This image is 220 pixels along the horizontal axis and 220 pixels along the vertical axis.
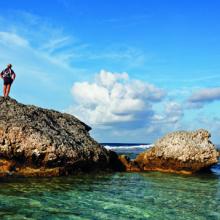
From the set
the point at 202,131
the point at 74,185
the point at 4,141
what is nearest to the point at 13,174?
the point at 4,141

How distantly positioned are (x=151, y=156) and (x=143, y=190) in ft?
27.3

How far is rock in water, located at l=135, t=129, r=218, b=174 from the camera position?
24172 mm

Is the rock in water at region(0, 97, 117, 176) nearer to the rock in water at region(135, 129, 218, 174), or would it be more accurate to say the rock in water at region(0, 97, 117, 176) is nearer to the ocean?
the ocean

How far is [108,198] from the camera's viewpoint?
1466 cm

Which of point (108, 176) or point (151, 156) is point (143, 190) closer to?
point (108, 176)

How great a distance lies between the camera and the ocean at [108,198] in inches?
475

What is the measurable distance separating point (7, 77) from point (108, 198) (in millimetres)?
12572

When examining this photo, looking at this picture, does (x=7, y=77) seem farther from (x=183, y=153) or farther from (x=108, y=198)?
(x=108, y=198)

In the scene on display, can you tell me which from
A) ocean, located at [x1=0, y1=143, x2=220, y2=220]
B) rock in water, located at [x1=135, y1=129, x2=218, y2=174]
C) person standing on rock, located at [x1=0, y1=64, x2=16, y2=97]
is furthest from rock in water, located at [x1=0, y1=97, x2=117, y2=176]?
rock in water, located at [x1=135, y1=129, x2=218, y2=174]

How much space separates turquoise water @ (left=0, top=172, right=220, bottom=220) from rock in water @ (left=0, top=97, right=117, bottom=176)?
112 cm

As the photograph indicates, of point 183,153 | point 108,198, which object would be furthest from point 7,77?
point 108,198

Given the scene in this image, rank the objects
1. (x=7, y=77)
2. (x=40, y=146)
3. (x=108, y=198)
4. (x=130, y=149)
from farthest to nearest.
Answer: (x=130, y=149), (x=7, y=77), (x=40, y=146), (x=108, y=198)

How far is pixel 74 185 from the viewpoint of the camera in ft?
56.9

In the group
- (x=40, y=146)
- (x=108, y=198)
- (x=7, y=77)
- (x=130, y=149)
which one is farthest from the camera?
(x=130, y=149)
